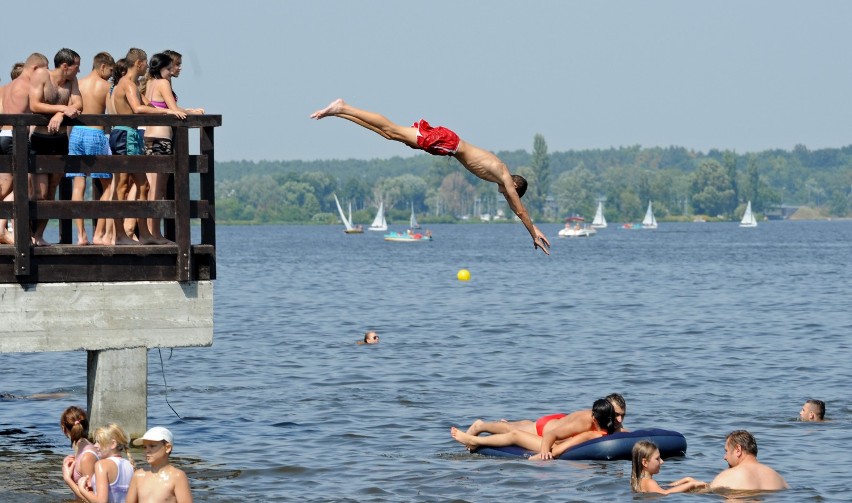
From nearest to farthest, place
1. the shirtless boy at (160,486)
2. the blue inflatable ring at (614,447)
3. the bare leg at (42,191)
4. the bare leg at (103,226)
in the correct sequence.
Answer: the shirtless boy at (160,486)
the bare leg at (42,191)
the bare leg at (103,226)
the blue inflatable ring at (614,447)

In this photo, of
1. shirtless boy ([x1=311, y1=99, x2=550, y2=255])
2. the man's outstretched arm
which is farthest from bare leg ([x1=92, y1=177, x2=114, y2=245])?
the man's outstretched arm

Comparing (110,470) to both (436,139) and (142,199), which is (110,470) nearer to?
(142,199)

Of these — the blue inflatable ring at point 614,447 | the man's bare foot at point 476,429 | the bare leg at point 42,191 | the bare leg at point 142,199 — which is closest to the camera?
the bare leg at point 42,191

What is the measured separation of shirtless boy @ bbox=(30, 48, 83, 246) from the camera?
1368 centimetres

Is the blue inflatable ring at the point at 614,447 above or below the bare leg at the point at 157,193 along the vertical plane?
below

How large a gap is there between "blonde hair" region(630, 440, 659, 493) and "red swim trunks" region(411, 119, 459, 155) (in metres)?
3.98

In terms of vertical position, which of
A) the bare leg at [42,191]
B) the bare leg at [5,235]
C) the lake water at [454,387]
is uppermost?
the bare leg at [42,191]

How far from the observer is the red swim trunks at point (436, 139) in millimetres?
15352

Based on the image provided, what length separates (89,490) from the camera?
1280 centimetres

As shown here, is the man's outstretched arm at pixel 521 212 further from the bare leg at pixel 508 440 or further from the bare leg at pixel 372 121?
the bare leg at pixel 508 440

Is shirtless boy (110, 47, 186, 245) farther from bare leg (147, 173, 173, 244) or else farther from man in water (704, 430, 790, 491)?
man in water (704, 430, 790, 491)

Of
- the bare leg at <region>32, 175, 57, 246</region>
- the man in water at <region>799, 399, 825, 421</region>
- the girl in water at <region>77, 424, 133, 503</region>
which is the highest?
the bare leg at <region>32, 175, 57, 246</region>

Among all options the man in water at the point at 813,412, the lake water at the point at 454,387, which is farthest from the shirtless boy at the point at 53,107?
the man in water at the point at 813,412

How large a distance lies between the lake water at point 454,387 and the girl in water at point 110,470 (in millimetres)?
1827
